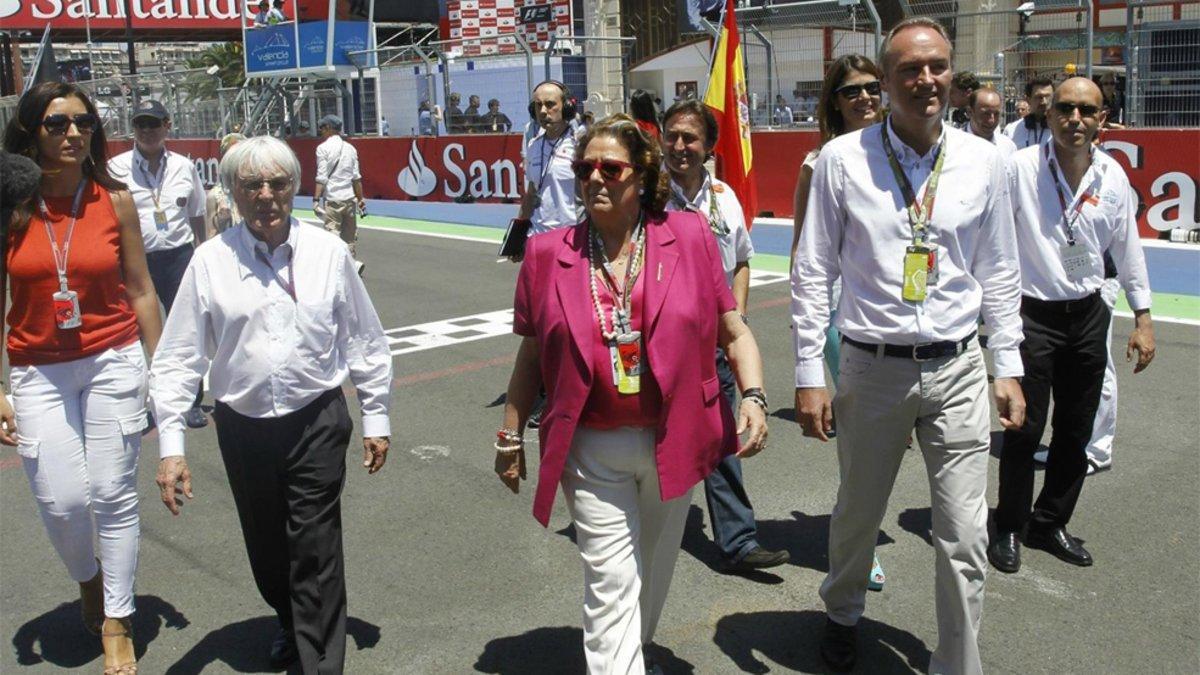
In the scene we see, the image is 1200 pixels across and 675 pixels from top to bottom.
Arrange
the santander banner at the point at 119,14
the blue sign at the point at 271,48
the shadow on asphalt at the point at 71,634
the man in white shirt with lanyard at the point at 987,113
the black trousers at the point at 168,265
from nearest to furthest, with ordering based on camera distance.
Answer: the shadow on asphalt at the point at 71,634 → the black trousers at the point at 168,265 → the man in white shirt with lanyard at the point at 987,113 → the blue sign at the point at 271,48 → the santander banner at the point at 119,14

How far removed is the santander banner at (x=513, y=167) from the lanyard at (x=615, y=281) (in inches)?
360

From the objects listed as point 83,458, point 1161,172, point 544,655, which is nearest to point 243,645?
point 83,458

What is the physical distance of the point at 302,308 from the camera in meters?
3.81

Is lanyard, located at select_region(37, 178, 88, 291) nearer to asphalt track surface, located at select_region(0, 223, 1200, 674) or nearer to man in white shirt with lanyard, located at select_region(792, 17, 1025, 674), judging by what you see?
asphalt track surface, located at select_region(0, 223, 1200, 674)

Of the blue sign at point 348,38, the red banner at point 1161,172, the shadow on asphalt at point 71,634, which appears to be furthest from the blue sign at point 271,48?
the shadow on asphalt at point 71,634

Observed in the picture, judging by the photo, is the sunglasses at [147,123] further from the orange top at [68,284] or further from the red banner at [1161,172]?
the red banner at [1161,172]

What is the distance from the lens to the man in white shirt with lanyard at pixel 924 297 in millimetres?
3654

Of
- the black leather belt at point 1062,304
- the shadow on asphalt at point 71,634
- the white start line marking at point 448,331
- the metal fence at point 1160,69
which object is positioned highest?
the metal fence at point 1160,69

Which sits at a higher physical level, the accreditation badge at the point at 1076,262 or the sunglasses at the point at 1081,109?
the sunglasses at the point at 1081,109

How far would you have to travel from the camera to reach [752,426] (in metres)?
3.52

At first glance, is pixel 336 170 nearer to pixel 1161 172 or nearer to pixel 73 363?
pixel 1161 172

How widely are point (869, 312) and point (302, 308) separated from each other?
5.80ft

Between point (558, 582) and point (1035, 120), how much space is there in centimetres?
515

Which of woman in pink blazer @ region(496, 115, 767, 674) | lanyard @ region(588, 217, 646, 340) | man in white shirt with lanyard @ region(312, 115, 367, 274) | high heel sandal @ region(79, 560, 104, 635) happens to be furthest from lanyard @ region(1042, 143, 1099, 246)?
man in white shirt with lanyard @ region(312, 115, 367, 274)
